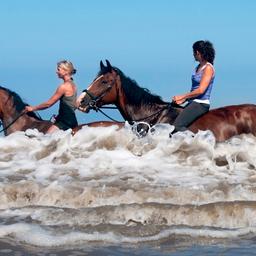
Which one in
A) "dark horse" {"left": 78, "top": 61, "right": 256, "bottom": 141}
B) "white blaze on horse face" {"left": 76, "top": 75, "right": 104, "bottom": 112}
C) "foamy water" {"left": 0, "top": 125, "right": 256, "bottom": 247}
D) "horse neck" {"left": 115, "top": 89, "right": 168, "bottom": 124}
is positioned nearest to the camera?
"foamy water" {"left": 0, "top": 125, "right": 256, "bottom": 247}

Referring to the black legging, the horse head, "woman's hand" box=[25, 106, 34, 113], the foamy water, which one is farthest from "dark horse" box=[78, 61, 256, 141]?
"woman's hand" box=[25, 106, 34, 113]

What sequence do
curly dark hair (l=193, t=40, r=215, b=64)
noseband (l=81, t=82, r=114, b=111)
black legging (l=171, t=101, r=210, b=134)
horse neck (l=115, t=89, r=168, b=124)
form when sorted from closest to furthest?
curly dark hair (l=193, t=40, r=215, b=64)
black legging (l=171, t=101, r=210, b=134)
horse neck (l=115, t=89, r=168, b=124)
noseband (l=81, t=82, r=114, b=111)

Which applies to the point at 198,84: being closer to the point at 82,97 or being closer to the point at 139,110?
the point at 139,110

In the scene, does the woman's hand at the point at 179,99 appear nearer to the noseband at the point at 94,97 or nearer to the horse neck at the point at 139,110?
the horse neck at the point at 139,110

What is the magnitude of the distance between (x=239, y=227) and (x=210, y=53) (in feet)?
13.4

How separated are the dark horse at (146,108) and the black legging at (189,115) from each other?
14cm

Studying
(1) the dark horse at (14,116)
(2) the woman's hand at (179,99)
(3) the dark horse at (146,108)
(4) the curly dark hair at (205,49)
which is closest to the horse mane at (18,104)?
(1) the dark horse at (14,116)

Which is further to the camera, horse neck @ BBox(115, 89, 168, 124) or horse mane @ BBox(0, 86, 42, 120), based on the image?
horse mane @ BBox(0, 86, 42, 120)

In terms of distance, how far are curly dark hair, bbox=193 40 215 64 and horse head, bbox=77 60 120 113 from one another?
1.74m

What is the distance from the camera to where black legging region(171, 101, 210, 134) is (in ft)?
35.0

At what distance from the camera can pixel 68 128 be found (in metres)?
11.3

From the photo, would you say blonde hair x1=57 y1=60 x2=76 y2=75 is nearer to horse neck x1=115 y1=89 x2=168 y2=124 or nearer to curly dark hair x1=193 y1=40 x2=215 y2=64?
horse neck x1=115 y1=89 x2=168 y2=124

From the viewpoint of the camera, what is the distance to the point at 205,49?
1053 cm

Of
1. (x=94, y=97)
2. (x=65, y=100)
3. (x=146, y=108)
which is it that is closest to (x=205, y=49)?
(x=146, y=108)
